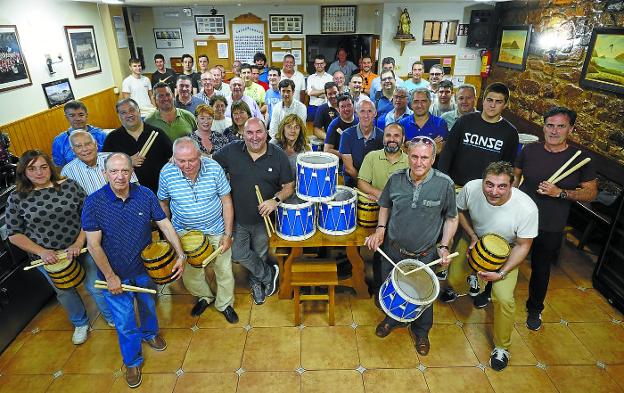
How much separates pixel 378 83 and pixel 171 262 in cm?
508

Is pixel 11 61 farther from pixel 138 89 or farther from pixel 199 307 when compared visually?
pixel 199 307

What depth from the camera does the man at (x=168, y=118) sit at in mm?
4168

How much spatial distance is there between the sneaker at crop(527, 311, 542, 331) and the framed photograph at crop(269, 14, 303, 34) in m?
8.15

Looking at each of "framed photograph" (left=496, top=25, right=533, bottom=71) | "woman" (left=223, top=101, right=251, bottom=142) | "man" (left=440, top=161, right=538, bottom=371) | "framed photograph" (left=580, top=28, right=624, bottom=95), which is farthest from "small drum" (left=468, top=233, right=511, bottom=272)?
"framed photograph" (left=496, top=25, right=533, bottom=71)

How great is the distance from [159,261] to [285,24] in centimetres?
806

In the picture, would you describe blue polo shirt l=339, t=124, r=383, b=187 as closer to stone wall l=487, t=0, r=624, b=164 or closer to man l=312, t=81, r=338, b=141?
man l=312, t=81, r=338, b=141

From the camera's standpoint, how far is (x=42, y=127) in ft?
19.7

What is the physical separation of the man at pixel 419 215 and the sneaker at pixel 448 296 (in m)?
0.67

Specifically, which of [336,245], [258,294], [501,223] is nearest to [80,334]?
[258,294]

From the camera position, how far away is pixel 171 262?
9.12 feet

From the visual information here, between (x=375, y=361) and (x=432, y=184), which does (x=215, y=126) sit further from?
(x=375, y=361)

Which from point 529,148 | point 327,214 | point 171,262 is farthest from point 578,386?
point 171,262

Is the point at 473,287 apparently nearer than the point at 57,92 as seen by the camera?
Yes

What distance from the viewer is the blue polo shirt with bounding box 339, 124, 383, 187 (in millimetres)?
3809
